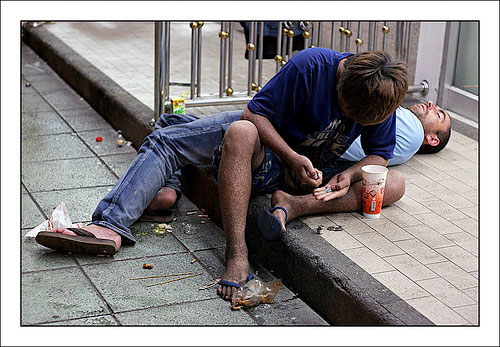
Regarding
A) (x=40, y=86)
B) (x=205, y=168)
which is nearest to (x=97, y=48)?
(x=40, y=86)

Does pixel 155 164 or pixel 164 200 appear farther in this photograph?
pixel 164 200

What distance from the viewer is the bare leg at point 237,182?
3.10 metres

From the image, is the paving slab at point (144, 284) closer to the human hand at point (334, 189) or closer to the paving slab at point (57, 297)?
the paving slab at point (57, 297)

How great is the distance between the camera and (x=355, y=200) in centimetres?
333

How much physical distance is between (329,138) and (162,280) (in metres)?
1.01

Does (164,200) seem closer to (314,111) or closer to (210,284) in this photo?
(210,284)

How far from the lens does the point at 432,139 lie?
13.5 feet

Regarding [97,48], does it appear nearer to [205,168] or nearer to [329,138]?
[205,168]

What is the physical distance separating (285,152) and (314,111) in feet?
0.74

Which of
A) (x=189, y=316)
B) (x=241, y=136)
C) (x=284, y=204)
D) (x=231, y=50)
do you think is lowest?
(x=189, y=316)

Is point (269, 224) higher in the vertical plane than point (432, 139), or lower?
lower

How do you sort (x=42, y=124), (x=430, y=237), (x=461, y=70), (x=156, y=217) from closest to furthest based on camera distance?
(x=430, y=237), (x=156, y=217), (x=461, y=70), (x=42, y=124)

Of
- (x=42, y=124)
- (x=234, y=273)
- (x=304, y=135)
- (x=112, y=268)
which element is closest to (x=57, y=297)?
(x=112, y=268)

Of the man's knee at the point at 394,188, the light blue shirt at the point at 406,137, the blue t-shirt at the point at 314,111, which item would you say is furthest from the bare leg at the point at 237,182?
the light blue shirt at the point at 406,137
